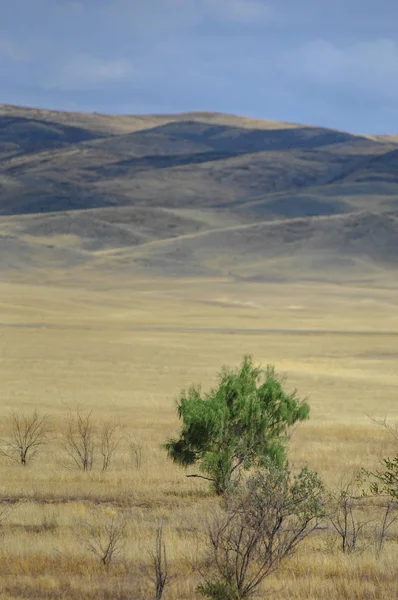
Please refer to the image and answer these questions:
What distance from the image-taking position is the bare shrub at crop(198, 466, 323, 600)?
384 inches

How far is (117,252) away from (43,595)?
156m

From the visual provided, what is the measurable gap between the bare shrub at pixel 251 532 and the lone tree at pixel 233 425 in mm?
5823

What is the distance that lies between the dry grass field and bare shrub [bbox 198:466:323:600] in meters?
0.32

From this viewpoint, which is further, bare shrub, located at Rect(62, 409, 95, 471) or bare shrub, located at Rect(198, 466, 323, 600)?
bare shrub, located at Rect(62, 409, 95, 471)

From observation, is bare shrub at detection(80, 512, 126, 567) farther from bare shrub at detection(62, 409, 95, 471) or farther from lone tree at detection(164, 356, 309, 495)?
bare shrub at detection(62, 409, 95, 471)

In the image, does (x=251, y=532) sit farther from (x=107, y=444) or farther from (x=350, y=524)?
(x=107, y=444)

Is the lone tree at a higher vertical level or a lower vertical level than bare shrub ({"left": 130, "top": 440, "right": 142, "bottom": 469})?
higher

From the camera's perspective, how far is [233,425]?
18.4 metres

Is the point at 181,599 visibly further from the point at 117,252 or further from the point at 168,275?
the point at 117,252

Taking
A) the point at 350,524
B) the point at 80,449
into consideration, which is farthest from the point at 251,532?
the point at 80,449

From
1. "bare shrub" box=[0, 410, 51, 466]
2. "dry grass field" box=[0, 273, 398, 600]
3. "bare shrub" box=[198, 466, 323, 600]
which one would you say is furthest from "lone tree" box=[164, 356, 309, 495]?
"bare shrub" box=[198, 466, 323, 600]

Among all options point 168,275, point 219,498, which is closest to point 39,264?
point 168,275

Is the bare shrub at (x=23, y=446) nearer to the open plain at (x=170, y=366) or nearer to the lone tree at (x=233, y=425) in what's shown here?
the open plain at (x=170, y=366)

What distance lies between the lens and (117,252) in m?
165
